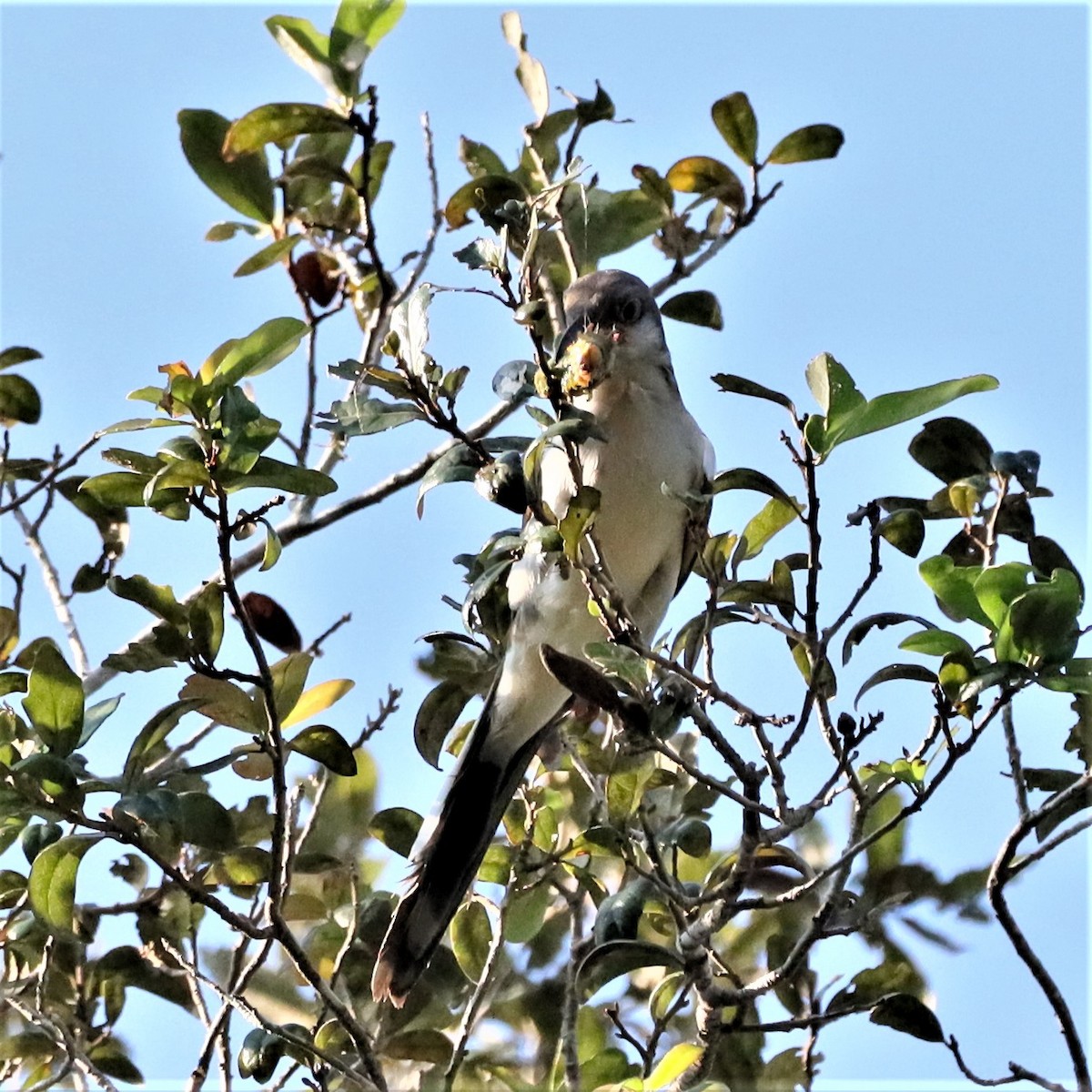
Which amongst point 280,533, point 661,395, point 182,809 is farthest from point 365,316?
point 182,809

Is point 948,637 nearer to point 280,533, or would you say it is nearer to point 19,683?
point 19,683

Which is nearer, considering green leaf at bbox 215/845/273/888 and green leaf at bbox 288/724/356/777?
green leaf at bbox 288/724/356/777

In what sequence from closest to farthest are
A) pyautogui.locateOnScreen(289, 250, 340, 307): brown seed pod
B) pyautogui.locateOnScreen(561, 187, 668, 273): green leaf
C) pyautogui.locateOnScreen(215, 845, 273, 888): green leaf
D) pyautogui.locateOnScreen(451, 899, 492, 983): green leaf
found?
1. pyautogui.locateOnScreen(215, 845, 273, 888): green leaf
2. pyautogui.locateOnScreen(451, 899, 492, 983): green leaf
3. pyautogui.locateOnScreen(561, 187, 668, 273): green leaf
4. pyautogui.locateOnScreen(289, 250, 340, 307): brown seed pod

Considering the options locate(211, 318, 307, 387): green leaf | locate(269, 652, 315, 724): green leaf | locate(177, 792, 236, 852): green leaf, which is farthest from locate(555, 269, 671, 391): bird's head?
locate(177, 792, 236, 852): green leaf

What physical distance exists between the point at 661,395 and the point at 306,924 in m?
1.47

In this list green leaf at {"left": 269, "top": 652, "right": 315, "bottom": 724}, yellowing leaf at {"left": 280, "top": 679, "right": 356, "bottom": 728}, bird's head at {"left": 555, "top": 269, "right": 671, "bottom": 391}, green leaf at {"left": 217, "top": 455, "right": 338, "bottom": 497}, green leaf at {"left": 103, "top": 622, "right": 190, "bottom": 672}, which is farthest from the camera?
bird's head at {"left": 555, "top": 269, "right": 671, "bottom": 391}

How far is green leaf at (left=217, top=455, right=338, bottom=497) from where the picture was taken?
85.4 inches

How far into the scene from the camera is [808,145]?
324cm

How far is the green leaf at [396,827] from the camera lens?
290 cm

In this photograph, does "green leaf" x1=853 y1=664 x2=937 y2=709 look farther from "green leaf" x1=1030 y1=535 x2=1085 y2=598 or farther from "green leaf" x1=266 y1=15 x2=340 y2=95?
"green leaf" x1=266 y1=15 x2=340 y2=95

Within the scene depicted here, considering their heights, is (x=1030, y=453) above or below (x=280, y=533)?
below

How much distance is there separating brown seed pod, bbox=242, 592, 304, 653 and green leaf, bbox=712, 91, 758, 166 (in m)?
1.45

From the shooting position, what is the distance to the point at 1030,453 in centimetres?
251

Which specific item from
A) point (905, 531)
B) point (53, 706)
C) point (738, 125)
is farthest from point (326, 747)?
point (738, 125)
